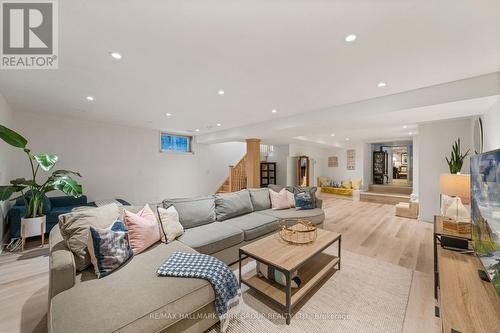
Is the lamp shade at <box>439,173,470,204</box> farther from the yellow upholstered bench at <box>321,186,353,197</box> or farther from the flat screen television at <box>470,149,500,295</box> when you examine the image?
the yellow upholstered bench at <box>321,186,353,197</box>

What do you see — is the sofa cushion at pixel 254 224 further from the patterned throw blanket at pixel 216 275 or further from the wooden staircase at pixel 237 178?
the wooden staircase at pixel 237 178

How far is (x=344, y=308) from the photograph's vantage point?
1.82 meters

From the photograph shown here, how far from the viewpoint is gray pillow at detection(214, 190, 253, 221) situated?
3052mm

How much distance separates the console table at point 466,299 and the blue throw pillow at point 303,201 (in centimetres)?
217

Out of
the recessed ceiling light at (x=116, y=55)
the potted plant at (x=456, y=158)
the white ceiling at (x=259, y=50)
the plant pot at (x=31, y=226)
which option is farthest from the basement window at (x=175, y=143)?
the potted plant at (x=456, y=158)

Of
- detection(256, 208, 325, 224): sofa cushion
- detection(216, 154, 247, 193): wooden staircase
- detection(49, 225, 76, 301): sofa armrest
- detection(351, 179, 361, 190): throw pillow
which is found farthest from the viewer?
detection(351, 179, 361, 190): throw pillow

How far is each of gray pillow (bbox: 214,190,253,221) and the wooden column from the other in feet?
8.54

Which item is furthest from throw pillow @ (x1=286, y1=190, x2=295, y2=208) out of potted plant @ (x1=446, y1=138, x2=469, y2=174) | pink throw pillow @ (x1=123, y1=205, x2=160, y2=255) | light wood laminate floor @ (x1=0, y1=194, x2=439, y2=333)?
potted plant @ (x1=446, y1=138, x2=469, y2=174)

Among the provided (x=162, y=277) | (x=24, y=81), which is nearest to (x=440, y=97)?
(x=162, y=277)

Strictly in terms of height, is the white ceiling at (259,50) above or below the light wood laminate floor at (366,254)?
above

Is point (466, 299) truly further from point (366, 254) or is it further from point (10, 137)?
point (10, 137)

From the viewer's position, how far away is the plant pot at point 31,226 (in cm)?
294

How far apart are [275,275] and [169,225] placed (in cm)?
130

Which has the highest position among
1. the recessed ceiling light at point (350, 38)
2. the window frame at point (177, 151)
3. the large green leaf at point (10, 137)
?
the recessed ceiling light at point (350, 38)
